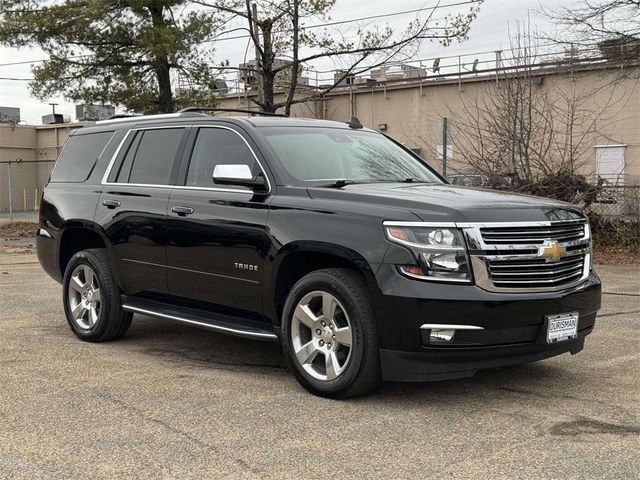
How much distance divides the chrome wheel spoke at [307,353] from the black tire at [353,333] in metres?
0.06

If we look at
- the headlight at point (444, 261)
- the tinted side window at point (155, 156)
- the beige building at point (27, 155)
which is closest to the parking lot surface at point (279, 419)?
the headlight at point (444, 261)

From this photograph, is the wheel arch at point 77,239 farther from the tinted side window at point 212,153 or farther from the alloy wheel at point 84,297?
the tinted side window at point 212,153

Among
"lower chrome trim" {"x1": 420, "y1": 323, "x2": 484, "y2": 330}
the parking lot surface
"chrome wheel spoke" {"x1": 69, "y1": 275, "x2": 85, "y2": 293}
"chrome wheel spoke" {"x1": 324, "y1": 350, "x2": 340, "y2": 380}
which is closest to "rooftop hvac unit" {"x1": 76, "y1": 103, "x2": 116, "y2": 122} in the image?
"chrome wheel spoke" {"x1": 69, "y1": 275, "x2": 85, "y2": 293}

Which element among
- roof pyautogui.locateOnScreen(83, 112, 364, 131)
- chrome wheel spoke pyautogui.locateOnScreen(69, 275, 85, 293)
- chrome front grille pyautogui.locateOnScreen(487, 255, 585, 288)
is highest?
roof pyautogui.locateOnScreen(83, 112, 364, 131)

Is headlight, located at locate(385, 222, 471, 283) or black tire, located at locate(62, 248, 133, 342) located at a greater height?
headlight, located at locate(385, 222, 471, 283)

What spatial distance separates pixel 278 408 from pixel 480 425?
4.00ft

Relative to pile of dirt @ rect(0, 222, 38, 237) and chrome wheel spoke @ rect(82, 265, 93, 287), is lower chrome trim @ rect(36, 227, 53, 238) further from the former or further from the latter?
pile of dirt @ rect(0, 222, 38, 237)

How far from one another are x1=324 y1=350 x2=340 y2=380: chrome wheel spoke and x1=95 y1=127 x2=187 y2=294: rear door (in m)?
1.80

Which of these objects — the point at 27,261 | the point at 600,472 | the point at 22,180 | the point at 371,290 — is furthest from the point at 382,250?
the point at 22,180

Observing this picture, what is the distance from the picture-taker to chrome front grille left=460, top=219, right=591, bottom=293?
4.43 metres

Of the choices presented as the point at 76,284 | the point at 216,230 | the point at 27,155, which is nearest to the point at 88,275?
the point at 76,284

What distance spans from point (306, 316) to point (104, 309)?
239 cm

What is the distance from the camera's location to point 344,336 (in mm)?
4707

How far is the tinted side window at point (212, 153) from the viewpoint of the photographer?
5707 millimetres
